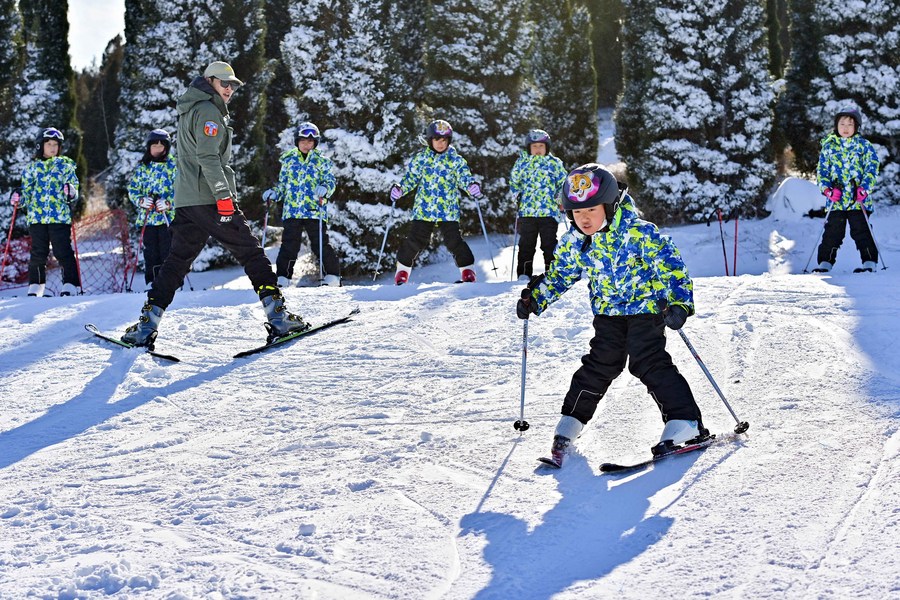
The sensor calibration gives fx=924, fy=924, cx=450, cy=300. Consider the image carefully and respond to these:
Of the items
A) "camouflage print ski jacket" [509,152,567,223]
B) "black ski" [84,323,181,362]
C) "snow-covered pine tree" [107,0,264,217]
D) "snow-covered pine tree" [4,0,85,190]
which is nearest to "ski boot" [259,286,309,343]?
"black ski" [84,323,181,362]

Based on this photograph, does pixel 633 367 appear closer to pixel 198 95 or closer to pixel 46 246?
pixel 198 95

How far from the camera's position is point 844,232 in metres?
10.2

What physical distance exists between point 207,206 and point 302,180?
427 cm

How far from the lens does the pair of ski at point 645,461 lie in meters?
4.01

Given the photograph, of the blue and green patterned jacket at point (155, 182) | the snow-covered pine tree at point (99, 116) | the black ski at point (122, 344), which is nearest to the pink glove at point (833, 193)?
the black ski at point (122, 344)

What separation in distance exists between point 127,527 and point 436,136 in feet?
23.1

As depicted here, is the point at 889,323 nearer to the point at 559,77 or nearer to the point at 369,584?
the point at 369,584

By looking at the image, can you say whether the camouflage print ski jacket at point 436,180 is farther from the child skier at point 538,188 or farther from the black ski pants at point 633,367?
the black ski pants at point 633,367

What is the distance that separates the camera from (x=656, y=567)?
304 cm

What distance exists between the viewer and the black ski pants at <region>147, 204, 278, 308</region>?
259 inches

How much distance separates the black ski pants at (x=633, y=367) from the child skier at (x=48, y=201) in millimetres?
8077

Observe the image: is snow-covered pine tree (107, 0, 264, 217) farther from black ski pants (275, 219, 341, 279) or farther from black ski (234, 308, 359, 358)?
black ski (234, 308, 359, 358)

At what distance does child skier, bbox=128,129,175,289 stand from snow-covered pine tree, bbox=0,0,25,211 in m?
8.01

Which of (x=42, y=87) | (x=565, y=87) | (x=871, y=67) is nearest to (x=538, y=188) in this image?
(x=871, y=67)
